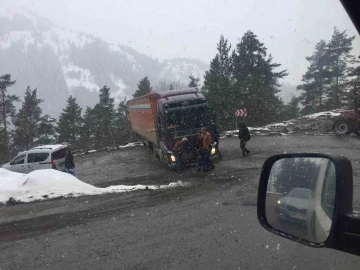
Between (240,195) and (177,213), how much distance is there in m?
2.27

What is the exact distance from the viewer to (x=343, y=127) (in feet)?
74.6

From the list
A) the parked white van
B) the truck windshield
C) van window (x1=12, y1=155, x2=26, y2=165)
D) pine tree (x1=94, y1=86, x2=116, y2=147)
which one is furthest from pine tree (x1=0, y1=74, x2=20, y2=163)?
the truck windshield

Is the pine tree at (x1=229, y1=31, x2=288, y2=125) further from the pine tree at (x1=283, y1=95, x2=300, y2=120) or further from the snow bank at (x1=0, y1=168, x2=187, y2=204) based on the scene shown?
the snow bank at (x1=0, y1=168, x2=187, y2=204)

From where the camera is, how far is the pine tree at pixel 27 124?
4453 centimetres

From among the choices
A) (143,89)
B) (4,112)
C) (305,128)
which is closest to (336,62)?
(305,128)

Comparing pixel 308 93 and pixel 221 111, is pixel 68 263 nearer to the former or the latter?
pixel 221 111

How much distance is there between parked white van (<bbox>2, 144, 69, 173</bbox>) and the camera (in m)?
19.5

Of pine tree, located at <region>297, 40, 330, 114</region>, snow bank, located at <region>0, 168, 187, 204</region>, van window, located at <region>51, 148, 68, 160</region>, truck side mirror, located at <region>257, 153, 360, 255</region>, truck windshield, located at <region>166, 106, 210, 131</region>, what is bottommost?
snow bank, located at <region>0, 168, 187, 204</region>

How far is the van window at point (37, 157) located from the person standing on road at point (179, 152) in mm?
7733

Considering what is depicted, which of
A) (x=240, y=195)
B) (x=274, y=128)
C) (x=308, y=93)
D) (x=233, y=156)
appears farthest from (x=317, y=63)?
(x=240, y=195)

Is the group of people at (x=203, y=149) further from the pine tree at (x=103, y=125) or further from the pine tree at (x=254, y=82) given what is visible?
the pine tree at (x=103, y=125)

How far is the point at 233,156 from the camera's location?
61.4 ft

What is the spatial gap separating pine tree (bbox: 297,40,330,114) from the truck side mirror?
44.4m

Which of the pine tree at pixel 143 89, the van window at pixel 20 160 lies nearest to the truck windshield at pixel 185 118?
the van window at pixel 20 160
